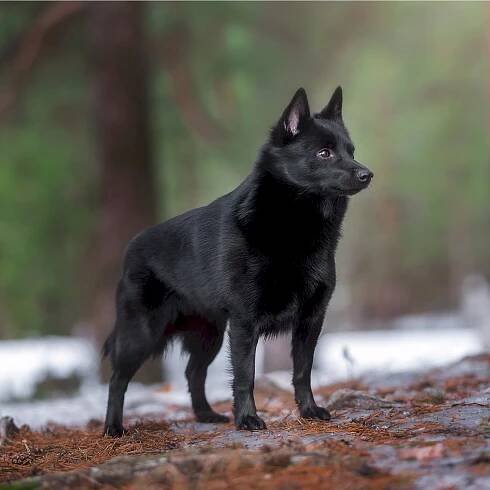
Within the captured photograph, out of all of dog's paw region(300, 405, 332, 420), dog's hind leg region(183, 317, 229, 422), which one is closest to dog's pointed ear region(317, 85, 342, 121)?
dog's hind leg region(183, 317, 229, 422)

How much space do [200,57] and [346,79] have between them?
2842mm

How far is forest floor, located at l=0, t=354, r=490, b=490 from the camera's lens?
3090mm

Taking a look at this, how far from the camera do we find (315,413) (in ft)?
15.5

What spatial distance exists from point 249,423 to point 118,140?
6812 millimetres

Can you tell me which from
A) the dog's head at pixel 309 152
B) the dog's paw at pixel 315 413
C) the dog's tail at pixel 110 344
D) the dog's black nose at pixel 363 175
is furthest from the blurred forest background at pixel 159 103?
the dog's black nose at pixel 363 175

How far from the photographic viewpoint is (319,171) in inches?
184

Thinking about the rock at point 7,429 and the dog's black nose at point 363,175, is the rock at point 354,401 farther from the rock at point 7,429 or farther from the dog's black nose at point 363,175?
the rock at point 7,429

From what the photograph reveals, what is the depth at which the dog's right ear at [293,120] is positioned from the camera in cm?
474

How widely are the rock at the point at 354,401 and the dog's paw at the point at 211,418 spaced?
2.14ft

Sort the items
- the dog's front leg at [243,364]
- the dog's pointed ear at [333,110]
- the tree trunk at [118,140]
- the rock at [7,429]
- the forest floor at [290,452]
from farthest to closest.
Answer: the tree trunk at [118,140] → the rock at [7,429] → the dog's pointed ear at [333,110] → the dog's front leg at [243,364] → the forest floor at [290,452]

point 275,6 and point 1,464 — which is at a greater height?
point 275,6

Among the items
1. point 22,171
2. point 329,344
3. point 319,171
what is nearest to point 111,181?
point 22,171

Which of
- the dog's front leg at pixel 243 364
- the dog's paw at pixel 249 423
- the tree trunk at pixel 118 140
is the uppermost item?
the tree trunk at pixel 118 140

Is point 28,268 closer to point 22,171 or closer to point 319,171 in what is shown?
point 22,171
